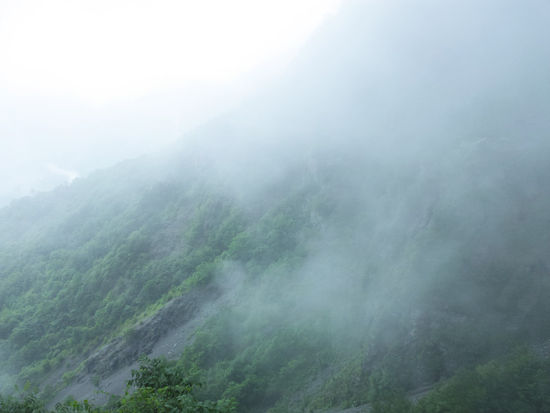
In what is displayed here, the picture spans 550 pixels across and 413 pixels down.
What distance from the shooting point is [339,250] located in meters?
52.2

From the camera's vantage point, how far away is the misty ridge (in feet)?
96.7

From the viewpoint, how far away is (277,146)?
86938 mm

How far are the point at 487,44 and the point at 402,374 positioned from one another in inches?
2687

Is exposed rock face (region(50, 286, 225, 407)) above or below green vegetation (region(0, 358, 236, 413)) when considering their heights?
below

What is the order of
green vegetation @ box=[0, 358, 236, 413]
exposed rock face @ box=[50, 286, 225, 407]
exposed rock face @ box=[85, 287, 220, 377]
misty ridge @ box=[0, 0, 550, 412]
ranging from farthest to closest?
exposed rock face @ box=[85, 287, 220, 377] < exposed rock face @ box=[50, 286, 225, 407] < misty ridge @ box=[0, 0, 550, 412] < green vegetation @ box=[0, 358, 236, 413]

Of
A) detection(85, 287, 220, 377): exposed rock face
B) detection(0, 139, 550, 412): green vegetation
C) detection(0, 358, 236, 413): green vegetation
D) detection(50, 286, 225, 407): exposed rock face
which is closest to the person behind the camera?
detection(0, 358, 236, 413): green vegetation

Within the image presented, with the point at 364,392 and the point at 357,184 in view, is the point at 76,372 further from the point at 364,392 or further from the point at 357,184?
the point at 357,184

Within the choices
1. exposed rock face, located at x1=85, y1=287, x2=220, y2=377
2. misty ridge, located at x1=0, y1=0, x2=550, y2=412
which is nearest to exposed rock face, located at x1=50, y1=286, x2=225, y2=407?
exposed rock face, located at x1=85, y1=287, x2=220, y2=377

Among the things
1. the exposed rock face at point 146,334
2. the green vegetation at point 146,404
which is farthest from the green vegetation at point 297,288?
the exposed rock face at point 146,334

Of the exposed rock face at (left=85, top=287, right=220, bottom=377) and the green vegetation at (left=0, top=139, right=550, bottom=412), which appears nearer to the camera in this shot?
the green vegetation at (left=0, top=139, right=550, bottom=412)

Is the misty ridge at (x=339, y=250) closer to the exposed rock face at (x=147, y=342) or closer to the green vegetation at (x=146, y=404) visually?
the green vegetation at (x=146, y=404)

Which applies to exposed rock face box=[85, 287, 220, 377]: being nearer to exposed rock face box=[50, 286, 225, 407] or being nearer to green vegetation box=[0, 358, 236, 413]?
exposed rock face box=[50, 286, 225, 407]

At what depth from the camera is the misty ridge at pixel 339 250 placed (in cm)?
2948

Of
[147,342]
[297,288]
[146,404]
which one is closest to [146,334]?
[147,342]
